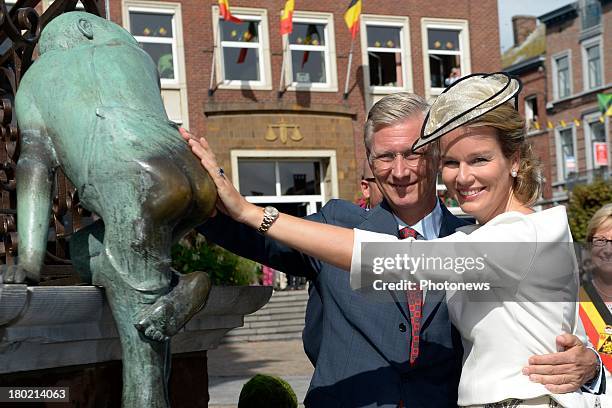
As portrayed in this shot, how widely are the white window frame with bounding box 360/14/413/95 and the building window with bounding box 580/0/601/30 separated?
1483cm

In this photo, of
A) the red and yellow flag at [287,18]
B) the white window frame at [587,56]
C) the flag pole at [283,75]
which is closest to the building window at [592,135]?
the white window frame at [587,56]

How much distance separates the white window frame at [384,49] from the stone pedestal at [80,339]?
70.8ft

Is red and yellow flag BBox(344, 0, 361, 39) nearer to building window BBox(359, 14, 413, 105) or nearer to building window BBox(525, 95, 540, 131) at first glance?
building window BBox(359, 14, 413, 105)

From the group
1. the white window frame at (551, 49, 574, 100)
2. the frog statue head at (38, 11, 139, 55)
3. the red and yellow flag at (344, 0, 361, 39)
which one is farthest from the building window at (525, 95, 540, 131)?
the frog statue head at (38, 11, 139, 55)

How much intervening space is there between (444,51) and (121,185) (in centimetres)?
2386

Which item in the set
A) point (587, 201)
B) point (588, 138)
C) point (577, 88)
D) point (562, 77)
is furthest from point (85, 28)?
point (562, 77)

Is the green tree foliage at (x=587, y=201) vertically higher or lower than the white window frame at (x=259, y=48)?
lower

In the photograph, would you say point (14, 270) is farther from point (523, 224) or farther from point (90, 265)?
point (523, 224)

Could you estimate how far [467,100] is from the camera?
6.85ft

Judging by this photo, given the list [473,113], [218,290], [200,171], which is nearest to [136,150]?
[200,171]

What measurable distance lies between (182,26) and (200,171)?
20584 millimetres

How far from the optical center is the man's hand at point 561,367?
6.60 ft

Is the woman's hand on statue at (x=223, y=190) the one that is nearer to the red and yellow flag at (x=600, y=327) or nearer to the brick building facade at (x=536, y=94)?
the red and yellow flag at (x=600, y=327)

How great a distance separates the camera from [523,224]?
78.2 inches
